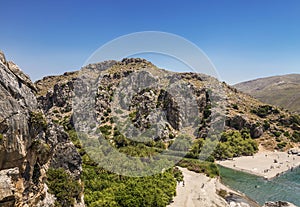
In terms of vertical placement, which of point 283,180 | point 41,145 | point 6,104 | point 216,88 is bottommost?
point 283,180

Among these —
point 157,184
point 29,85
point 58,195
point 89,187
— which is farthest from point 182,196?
point 29,85

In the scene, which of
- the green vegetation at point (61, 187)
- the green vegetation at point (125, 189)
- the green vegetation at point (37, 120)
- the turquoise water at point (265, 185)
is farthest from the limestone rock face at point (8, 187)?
the turquoise water at point (265, 185)

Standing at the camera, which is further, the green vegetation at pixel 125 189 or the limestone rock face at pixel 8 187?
the green vegetation at pixel 125 189

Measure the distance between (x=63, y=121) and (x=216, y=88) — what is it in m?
62.6

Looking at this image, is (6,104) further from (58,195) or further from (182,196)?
(182,196)

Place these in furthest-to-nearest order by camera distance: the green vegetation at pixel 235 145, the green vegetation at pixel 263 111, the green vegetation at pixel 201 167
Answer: the green vegetation at pixel 263 111 → the green vegetation at pixel 235 145 → the green vegetation at pixel 201 167

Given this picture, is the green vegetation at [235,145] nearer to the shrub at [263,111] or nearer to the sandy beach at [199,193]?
the shrub at [263,111]

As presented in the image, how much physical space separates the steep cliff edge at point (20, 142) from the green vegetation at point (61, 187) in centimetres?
213

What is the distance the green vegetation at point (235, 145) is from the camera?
7294 centimetres

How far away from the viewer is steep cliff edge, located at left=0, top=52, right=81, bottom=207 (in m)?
13.9

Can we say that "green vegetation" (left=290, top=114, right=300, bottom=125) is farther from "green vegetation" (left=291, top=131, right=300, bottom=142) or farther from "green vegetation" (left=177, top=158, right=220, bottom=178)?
"green vegetation" (left=177, top=158, right=220, bottom=178)

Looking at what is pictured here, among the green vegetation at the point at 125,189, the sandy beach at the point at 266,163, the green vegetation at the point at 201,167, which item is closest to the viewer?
the green vegetation at the point at 125,189

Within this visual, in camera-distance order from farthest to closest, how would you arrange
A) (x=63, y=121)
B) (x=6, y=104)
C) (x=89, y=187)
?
(x=63, y=121)
(x=89, y=187)
(x=6, y=104)

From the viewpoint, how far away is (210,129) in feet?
288
